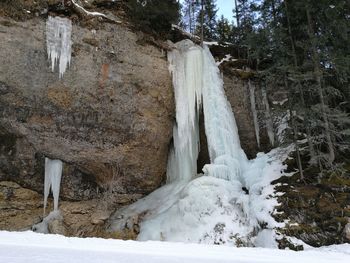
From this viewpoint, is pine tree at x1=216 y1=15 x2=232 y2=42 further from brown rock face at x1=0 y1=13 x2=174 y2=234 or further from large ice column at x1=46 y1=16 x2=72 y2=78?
large ice column at x1=46 y1=16 x2=72 y2=78

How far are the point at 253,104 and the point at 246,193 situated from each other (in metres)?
5.51

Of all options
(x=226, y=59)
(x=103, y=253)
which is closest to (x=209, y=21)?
(x=226, y=59)

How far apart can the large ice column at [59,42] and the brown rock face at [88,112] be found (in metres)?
0.21

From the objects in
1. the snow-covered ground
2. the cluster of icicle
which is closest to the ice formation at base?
the cluster of icicle

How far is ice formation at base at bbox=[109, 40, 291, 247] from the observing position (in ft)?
36.6

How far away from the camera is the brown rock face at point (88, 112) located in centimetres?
1202

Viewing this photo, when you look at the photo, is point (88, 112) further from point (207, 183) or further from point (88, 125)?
point (207, 183)

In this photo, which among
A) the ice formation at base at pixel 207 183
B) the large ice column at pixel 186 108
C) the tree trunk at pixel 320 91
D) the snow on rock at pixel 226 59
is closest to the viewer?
the ice formation at base at pixel 207 183

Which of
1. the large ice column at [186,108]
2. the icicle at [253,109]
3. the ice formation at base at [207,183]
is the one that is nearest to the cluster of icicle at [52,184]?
the ice formation at base at [207,183]

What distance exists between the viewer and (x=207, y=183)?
1229 centimetres

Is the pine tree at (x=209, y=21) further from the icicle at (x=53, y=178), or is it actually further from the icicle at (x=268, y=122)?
the icicle at (x=53, y=178)

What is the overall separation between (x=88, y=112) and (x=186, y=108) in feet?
13.0

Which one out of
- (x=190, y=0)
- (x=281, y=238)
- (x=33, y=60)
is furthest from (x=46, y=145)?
(x=190, y=0)

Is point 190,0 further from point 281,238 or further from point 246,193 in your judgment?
point 281,238
